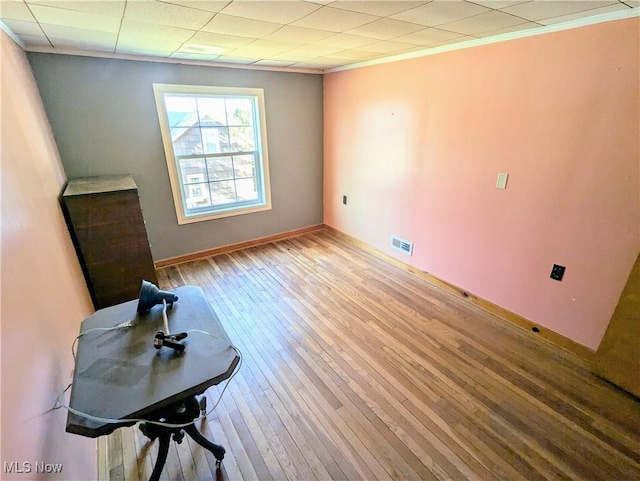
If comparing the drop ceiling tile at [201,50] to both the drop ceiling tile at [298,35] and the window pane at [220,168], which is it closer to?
the drop ceiling tile at [298,35]

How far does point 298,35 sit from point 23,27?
1.68 meters

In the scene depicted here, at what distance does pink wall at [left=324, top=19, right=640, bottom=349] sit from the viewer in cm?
182

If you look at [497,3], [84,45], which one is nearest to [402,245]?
[497,3]

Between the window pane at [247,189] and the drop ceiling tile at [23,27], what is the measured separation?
2.13 meters

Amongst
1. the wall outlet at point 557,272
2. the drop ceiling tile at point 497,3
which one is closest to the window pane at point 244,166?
the drop ceiling tile at point 497,3

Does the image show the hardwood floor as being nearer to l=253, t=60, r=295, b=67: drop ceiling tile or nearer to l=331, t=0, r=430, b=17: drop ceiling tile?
l=331, t=0, r=430, b=17: drop ceiling tile

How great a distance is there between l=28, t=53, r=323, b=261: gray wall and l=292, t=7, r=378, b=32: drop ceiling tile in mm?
1864

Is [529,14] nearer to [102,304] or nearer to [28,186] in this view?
[28,186]

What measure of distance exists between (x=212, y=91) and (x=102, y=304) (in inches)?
94.1

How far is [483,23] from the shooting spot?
72.1 inches

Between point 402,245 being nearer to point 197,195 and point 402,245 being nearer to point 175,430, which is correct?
point 197,195

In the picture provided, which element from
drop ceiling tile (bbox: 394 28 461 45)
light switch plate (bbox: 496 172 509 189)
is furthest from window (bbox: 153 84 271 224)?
light switch plate (bbox: 496 172 509 189)

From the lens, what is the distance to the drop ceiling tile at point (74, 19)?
1.54 m

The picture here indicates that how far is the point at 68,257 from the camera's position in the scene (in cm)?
203
